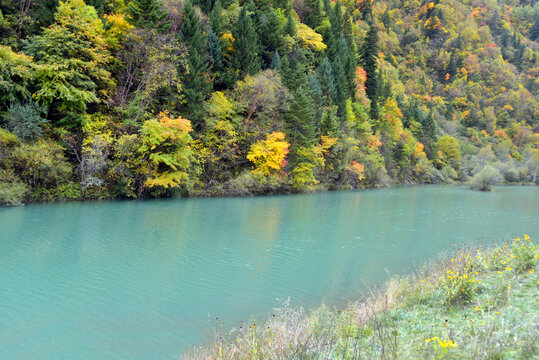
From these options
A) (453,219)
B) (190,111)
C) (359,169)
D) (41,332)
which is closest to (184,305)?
(41,332)

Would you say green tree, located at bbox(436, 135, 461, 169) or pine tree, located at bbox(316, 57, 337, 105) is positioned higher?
pine tree, located at bbox(316, 57, 337, 105)

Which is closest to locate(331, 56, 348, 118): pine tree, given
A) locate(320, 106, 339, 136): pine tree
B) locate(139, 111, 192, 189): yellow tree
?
→ locate(320, 106, 339, 136): pine tree

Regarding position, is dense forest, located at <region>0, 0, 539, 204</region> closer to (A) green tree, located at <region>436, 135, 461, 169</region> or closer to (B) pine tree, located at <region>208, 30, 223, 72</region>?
(B) pine tree, located at <region>208, 30, 223, 72</region>

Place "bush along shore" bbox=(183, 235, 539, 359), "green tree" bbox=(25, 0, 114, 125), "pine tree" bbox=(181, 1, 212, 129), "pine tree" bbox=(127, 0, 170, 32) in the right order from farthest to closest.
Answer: "pine tree" bbox=(181, 1, 212, 129)
"pine tree" bbox=(127, 0, 170, 32)
"green tree" bbox=(25, 0, 114, 125)
"bush along shore" bbox=(183, 235, 539, 359)

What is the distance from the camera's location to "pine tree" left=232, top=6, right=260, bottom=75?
1446 inches

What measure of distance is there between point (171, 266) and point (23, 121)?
18087mm

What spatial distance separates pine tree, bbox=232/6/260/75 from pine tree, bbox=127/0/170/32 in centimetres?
903

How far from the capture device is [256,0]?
1754 inches

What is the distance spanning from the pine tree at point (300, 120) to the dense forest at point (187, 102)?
12cm

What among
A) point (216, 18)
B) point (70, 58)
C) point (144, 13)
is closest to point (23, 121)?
point (70, 58)

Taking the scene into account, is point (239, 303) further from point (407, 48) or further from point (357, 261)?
point (407, 48)

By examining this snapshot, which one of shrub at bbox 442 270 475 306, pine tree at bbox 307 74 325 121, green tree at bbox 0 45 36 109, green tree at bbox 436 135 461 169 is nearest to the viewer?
shrub at bbox 442 270 475 306

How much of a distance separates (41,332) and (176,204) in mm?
20474

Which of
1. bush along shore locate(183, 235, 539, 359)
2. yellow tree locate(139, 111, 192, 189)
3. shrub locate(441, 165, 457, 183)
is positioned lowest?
bush along shore locate(183, 235, 539, 359)
